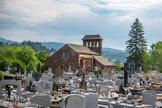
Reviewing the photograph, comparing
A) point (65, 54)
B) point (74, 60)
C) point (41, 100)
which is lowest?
point (41, 100)

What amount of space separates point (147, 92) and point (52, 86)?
728cm

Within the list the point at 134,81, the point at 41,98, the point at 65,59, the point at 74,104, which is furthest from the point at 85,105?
the point at 65,59

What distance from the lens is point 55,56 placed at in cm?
6419

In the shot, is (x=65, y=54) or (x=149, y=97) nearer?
(x=149, y=97)

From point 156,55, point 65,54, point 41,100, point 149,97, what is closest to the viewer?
point 41,100

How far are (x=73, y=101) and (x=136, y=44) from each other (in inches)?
2144

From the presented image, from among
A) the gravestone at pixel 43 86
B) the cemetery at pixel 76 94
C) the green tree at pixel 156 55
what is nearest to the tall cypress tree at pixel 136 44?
the green tree at pixel 156 55

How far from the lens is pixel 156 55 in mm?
60469

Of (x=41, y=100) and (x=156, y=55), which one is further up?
(x=156, y=55)

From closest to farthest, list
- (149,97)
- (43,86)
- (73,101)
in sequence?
(73,101) < (149,97) < (43,86)

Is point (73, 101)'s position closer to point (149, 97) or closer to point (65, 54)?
point (149, 97)

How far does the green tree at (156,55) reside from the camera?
5814 centimetres

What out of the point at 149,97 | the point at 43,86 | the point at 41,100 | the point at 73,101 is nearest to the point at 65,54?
the point at 43,86

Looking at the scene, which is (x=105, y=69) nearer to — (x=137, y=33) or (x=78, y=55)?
(x=78, y=55)
